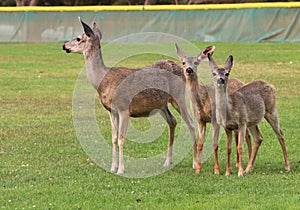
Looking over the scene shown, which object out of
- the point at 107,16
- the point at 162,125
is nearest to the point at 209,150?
the point at 162,125

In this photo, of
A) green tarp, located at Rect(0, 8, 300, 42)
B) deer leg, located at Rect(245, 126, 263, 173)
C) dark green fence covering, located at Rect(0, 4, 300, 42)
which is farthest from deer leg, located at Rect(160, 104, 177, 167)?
green tarp, located at Rect(0, 8, 300, 42)

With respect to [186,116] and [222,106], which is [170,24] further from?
[222,106]

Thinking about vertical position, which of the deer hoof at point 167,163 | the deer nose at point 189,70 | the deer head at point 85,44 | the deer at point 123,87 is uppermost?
the deer nose at point 189,70

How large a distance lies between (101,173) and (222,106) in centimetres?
189

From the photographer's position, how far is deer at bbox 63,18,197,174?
12078 mm

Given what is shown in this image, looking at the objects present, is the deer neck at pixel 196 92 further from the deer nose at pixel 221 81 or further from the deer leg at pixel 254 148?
the deer leg at pixel 254 148

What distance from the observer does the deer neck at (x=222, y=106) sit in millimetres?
11328

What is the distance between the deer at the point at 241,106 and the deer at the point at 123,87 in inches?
40.6

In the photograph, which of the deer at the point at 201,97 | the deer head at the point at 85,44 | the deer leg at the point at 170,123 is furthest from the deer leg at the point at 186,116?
the deer head at the point at 85,44

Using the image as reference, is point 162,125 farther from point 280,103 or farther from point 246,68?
point 246,68

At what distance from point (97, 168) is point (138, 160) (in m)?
0.87

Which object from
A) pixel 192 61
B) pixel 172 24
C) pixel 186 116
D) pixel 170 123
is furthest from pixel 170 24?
pixel 192 61

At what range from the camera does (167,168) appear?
12336mm

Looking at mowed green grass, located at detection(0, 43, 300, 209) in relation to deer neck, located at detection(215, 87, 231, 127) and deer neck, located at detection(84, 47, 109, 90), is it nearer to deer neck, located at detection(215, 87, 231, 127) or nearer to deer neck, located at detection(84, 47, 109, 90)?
deer neck, located at detection(215, 87, 231, 127)
